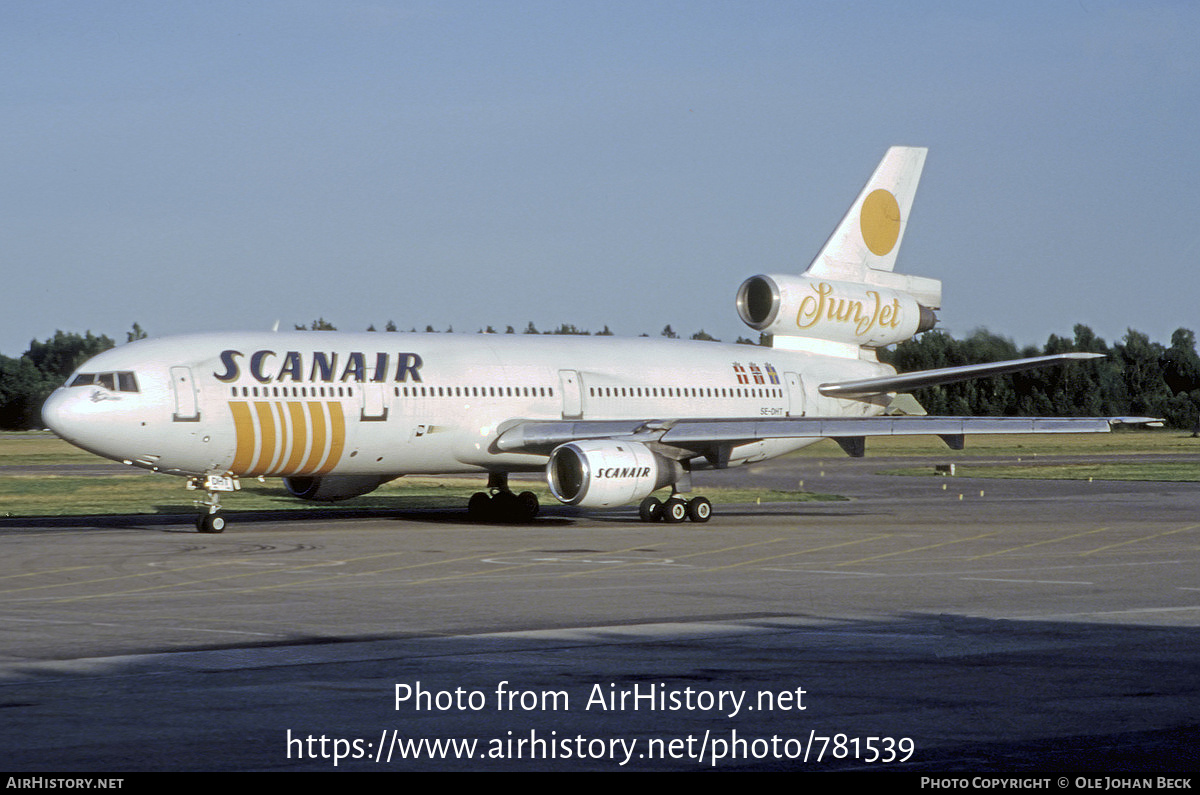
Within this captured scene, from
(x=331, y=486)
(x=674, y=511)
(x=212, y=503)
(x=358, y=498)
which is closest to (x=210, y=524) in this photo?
(x=212, y=503)

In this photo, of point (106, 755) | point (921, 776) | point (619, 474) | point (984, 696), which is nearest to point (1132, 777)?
point (921, 776)

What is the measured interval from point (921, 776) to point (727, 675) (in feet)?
13.0

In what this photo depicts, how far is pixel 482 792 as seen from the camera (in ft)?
28.9

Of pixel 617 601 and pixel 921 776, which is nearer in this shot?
pixel 921 776

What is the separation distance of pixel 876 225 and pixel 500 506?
48.7ft

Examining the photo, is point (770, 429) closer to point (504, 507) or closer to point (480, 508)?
point (504, 507)

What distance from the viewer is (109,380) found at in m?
30.7

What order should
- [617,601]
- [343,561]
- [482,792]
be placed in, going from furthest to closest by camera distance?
[343,561] < [617,601] < [482,792]

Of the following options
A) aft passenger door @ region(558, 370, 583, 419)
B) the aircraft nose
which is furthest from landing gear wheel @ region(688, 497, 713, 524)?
the aircraft nose

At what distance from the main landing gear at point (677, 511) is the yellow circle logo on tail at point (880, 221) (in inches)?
472

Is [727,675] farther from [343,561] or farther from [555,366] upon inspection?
[555,366]

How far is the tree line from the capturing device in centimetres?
7438

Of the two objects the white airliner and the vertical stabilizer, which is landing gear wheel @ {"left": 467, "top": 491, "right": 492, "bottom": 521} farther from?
the vertical stabilizer

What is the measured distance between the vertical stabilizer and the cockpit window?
66.5 feet
